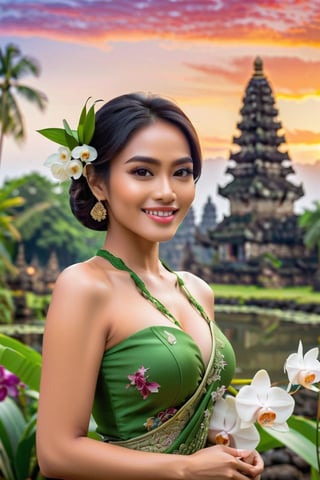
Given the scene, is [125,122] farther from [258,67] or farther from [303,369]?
[258,67]

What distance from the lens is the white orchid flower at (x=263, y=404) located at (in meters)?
1.03

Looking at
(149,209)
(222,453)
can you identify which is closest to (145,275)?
(149,209)

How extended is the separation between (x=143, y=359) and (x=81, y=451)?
0.14 metres

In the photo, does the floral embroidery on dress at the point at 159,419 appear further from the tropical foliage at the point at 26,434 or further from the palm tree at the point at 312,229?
the palm tree at the point at 312,229

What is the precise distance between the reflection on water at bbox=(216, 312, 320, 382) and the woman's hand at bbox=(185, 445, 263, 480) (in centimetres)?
392

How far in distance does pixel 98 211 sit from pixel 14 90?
557 cm

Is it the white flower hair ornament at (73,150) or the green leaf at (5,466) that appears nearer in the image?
the white flower hair ornament at (73,150)

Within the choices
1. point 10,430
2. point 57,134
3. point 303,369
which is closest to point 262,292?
point 10,430

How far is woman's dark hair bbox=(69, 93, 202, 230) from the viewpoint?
104cm

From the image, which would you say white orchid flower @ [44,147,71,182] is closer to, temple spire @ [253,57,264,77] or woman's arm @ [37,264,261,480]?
woman's arm @ [37,264,261,480]

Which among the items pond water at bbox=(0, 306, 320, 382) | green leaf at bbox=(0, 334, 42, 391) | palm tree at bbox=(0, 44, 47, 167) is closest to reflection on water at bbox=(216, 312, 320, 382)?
pond water at bbox=(0, 306, 320, 382)

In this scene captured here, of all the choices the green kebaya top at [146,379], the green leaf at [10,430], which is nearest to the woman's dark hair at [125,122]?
the green kebaya top at [146,379]

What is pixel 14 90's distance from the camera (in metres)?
6.41

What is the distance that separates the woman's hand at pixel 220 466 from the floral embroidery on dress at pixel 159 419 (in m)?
0.07
